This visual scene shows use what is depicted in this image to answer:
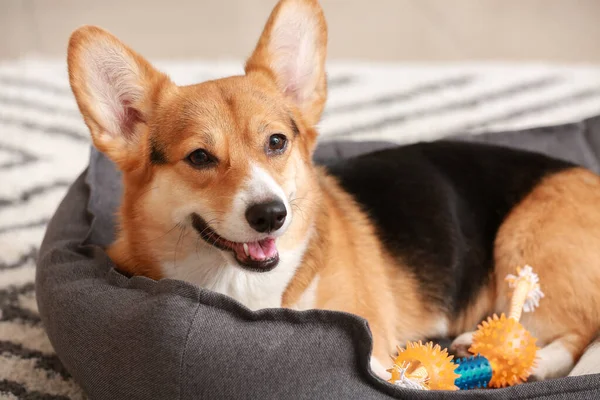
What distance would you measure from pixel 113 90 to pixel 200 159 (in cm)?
33

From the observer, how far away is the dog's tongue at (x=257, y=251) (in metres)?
1.58

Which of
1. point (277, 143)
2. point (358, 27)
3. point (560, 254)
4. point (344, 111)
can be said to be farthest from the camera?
point (358, 27)

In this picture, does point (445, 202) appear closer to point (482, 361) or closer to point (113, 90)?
point (482, 361)

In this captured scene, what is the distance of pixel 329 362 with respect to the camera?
137cm

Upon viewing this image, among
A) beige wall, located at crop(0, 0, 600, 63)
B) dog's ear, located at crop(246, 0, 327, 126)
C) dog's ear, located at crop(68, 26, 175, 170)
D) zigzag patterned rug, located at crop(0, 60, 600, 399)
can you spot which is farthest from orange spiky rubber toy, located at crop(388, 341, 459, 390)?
beige wall, located at crop(0, 0, 600, 63)

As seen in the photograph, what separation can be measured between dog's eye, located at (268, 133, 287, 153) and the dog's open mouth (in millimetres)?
240

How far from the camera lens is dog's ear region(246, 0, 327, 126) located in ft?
5.92

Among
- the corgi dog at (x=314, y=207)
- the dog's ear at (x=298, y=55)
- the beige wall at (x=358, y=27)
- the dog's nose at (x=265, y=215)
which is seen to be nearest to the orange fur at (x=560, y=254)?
the corgi dog at (x=314, y=207)

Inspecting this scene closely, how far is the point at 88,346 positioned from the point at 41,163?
1852mm

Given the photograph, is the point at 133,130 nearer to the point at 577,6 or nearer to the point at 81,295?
the point at 81,295

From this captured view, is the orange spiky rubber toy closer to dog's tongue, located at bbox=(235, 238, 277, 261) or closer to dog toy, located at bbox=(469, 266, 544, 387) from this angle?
dog toy, located at bbox=(469, 266, 544, 387)

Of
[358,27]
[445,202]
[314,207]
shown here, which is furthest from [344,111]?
[314,207]

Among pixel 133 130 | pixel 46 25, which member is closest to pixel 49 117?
pixel 46 25

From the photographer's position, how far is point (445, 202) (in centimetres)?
205
